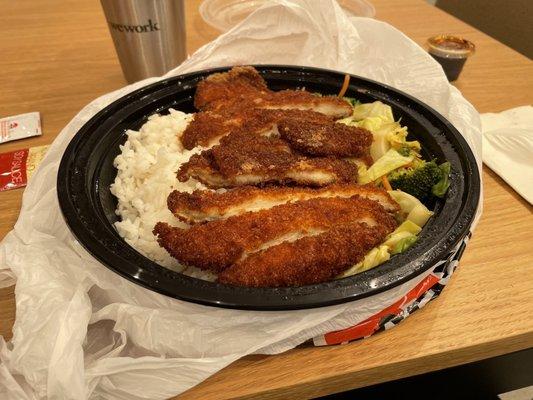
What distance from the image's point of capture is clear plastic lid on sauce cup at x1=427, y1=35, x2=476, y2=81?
2.00 m

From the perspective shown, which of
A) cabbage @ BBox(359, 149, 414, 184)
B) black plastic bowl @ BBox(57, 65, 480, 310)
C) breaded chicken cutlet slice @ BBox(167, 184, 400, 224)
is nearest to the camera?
black plastic bowl @ BBox(57, 65, 480, 310)

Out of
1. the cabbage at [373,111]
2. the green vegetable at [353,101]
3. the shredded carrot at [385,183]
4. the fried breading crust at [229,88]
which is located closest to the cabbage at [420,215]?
the shredded carrot at [385,183]

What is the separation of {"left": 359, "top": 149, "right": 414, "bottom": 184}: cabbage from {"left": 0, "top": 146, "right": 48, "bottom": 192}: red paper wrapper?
1.17m

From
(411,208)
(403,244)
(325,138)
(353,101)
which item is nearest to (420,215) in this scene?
(411,208)

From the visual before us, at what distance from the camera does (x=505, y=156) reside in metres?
1.59

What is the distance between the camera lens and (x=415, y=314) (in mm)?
1063

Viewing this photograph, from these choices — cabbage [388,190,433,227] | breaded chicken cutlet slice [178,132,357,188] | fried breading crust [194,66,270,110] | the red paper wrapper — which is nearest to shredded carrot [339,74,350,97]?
fried breading crust [194,66,270,110]

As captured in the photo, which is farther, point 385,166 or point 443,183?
point 385,166

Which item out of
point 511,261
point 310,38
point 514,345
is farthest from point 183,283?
point 310,38

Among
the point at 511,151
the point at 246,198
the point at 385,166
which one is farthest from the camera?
the point at 511,151

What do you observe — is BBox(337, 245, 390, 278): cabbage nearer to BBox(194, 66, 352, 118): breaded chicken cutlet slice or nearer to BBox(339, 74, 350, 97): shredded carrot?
BBox(194, 66, 352, 118): breaded chicken cutlet slice

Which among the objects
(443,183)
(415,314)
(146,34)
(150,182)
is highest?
(146,34)

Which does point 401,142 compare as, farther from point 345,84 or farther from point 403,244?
point 403,244

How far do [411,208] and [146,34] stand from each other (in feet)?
4.33
